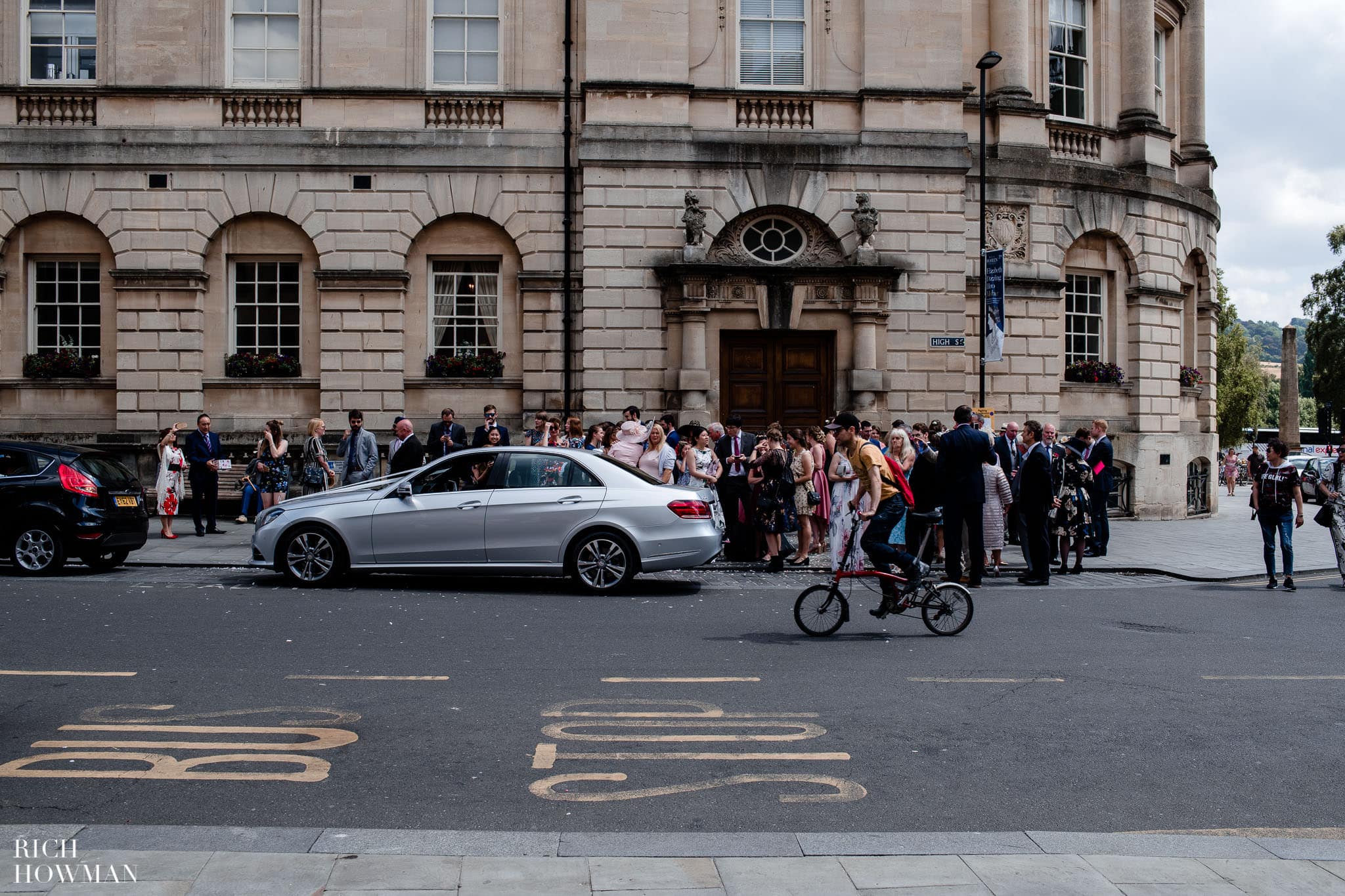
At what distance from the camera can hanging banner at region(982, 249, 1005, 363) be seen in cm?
2066

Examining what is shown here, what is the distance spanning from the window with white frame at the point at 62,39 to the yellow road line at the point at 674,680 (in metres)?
18.8

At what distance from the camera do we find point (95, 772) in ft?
19.7

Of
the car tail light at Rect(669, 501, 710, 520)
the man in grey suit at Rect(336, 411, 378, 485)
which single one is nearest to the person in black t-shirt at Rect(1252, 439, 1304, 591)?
the car tail light at Rect(669, 501, 710, 520)

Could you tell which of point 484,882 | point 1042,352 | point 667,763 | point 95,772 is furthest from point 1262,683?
point 1042,352

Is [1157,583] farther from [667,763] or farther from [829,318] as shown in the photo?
A: [667,763]

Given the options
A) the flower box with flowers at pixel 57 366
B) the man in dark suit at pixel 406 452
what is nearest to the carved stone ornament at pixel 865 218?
the man in dark suit at pixel 406 452

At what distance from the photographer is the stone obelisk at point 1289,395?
65375mm

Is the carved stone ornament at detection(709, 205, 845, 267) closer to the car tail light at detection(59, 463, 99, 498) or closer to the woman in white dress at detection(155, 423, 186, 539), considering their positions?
the woman in white dress at detection(155, 423, 186, 539)

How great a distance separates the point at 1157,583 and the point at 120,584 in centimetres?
1215

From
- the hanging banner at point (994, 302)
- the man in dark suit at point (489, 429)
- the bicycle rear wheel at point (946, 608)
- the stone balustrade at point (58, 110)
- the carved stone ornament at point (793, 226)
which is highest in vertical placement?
the stone balustrade at point (58, 110)

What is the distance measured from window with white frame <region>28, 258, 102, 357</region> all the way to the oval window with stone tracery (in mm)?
11751

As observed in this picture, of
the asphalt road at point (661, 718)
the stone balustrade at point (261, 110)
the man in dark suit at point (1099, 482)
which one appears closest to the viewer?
Answer: the asphalt road at point (661, 718)

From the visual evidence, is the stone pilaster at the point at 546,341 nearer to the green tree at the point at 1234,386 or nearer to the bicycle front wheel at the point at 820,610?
the bicycle front wheel at the point at 820,610

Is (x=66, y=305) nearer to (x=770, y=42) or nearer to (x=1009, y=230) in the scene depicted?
(x=770, y=42)
